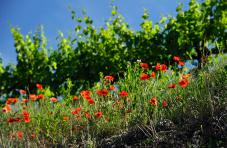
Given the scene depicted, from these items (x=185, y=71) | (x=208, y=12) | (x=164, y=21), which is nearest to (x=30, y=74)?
(x=164, y=21)

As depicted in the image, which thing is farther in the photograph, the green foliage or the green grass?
the green foliage

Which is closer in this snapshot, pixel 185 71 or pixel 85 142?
pixel 85 142

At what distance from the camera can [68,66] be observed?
708 inches

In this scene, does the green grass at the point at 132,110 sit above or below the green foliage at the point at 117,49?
below

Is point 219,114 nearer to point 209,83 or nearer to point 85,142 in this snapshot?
point 209,83

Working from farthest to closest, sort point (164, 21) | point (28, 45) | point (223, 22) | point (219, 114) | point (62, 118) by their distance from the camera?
point (28, 45), point (164, 21), point (223, 22), point (62, 118), point (219, 114)

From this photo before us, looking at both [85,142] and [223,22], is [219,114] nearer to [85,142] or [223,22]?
[85,142]

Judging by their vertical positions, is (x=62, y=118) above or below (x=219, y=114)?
above

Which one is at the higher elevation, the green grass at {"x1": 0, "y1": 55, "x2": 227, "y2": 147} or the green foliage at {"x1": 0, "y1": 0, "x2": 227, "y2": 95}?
the green foliage at {"x1": 0, "y1": 0, "x2": 227, "y2": 95}

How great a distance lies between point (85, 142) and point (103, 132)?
55 centimetres

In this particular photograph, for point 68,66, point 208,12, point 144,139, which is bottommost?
point 144,139

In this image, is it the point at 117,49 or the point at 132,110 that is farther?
the point at 117,49

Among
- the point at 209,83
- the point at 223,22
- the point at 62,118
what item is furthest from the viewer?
the point at 223,22

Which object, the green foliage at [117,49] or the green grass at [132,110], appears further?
the green foliage at [117,49]
